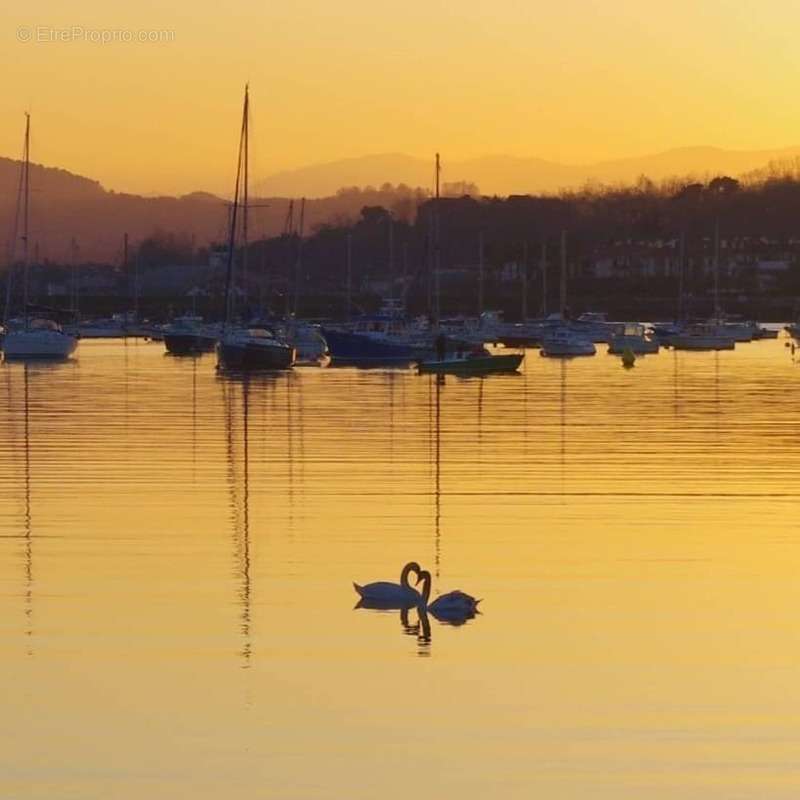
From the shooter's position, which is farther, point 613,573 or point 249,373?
point 249,373

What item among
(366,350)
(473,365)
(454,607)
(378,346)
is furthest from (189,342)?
(454,607)

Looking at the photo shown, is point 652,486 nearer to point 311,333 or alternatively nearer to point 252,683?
point 252,683

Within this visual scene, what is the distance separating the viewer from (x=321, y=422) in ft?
163

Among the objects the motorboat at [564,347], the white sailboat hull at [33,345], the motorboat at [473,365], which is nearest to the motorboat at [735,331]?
the motorboat at [564,347]

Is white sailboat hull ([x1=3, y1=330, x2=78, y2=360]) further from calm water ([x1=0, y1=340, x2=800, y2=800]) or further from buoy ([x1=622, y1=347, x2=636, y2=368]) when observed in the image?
calm water ([x1=0, y1=340, x2=800, y2=800])

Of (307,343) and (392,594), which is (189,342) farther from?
(392,594)

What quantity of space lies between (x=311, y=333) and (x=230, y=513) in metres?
73.3

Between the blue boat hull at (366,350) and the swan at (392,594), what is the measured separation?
6756 centimetres

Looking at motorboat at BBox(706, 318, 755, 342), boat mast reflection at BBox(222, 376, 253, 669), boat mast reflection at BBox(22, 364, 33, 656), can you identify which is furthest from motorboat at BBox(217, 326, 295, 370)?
motorboat at BBox(706, 318, 755, 342)

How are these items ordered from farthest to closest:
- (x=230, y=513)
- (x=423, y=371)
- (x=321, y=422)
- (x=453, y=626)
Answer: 1. (x=423, y=371)
2. (x=321, y=422)
3. (x=230, y=513)
4. (x=453, y=626)

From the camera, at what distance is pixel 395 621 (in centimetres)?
2039

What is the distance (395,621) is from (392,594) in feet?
1.87

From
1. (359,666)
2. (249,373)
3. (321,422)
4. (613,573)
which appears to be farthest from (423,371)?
(359,666)

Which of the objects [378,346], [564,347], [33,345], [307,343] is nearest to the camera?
[378,346]
